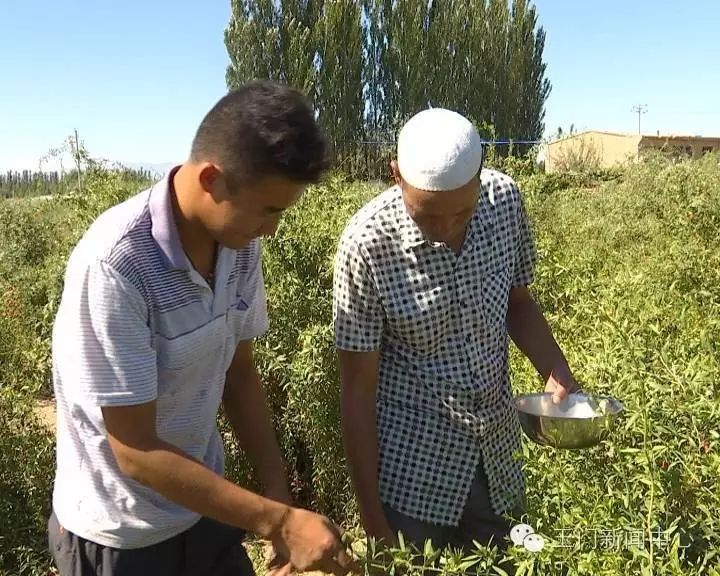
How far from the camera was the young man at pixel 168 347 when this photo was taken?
1254mm

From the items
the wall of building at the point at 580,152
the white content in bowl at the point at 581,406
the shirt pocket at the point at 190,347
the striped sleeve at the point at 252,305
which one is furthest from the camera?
the wall of building at the point at 580,152

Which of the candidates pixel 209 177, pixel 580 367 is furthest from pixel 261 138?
pixel 580 367

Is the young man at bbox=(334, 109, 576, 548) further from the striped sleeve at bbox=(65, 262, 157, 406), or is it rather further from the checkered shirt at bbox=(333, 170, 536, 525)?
the striped sleeve at bbox=(65, 262, 157, 406)

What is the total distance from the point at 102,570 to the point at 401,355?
0.76 m

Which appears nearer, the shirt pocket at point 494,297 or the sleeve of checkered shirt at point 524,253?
the shirt pocket at point 494,297

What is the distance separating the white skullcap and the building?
293 inches

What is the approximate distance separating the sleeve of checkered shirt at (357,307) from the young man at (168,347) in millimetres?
262

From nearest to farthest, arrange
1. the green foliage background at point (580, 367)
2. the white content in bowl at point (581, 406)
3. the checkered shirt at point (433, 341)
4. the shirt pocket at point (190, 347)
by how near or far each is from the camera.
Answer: the green foliage background at point (580, 367)
the shirt pocket at point (190, 347)
the white content in bowl at point (581, 406)
the checkered shirt at point (433, 341)

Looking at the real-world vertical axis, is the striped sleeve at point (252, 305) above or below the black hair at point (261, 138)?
below

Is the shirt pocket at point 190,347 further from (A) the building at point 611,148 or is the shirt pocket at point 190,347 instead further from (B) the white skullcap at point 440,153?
(A) the building at point 611,148

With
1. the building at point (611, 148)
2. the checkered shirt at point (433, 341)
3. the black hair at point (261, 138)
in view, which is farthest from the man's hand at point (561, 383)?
the building at point (611, 148)

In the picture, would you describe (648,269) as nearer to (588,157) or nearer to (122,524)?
(122,524)

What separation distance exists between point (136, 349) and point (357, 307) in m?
0.55

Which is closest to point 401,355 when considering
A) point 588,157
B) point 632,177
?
point 632,177
